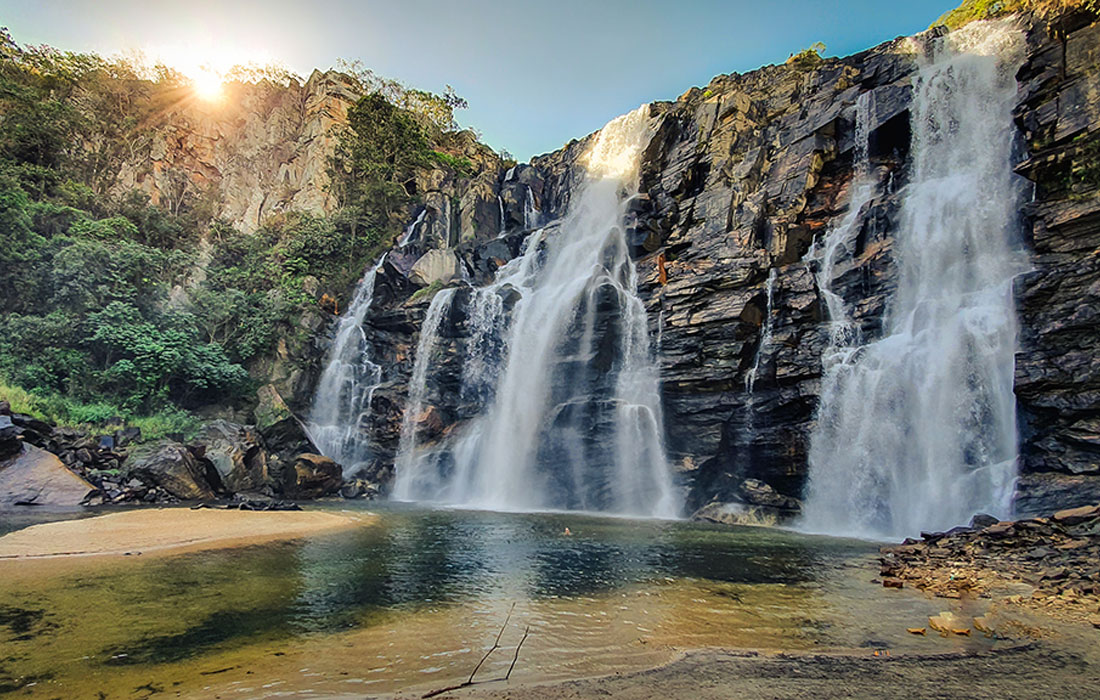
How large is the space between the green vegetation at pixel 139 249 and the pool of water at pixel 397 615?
18.0 meters

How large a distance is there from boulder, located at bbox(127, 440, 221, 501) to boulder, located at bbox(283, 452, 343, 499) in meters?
2.62

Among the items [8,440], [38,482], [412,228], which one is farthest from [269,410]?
[412,228]

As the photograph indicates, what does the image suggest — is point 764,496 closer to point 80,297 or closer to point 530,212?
point 530,212

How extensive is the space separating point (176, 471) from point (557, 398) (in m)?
14.0

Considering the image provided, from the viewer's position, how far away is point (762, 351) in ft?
62.7

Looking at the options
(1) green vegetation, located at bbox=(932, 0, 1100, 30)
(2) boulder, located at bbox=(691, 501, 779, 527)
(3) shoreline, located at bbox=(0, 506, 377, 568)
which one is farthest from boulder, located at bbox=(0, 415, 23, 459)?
(1) green vegetation, located at bbox=(932, 0, 1100, 30)

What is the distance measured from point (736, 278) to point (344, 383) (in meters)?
19.9

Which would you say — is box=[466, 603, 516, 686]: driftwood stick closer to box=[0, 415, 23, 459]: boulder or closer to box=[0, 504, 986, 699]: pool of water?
box=[0, 504, 986, 699]: pool of water

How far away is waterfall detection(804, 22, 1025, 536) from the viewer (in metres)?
14.2

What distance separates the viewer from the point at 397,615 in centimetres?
606

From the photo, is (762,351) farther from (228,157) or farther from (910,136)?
(228,157)

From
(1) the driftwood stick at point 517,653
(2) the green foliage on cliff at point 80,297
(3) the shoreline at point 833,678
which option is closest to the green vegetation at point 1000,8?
(3) the shoreline at point 833,678

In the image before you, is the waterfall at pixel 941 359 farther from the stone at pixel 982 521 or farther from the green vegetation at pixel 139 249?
the green vegetation at pixel 139 249

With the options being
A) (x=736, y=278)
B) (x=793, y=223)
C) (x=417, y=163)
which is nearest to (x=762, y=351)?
(x=736, y=278)
